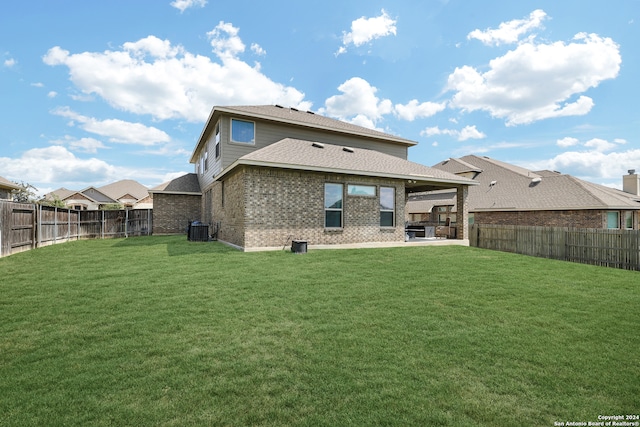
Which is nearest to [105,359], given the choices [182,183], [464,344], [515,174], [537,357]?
[464,344]

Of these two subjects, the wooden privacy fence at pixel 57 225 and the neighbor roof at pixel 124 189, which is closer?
the wooden privacy fence at pixel 57 225

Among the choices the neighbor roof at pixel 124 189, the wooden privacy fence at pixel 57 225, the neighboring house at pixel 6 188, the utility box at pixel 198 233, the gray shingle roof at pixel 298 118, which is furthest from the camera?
the neighbor roof at pixel 124 189

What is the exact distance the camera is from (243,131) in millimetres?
14711

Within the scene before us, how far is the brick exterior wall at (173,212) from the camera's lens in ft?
68.6

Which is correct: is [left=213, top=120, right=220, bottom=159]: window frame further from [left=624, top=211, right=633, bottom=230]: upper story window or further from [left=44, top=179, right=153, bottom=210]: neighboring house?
[left=44, top=179, right=153, bottom=210]: neighboring house

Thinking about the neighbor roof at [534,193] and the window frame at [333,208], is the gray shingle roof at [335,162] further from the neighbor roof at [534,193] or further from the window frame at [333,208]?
the neighbor roof at [534,193]

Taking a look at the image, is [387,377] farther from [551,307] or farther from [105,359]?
[551,307]

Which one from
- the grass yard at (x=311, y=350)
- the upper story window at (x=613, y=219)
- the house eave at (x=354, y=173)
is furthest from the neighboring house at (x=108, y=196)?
the upper story window at (x=613, y=219)

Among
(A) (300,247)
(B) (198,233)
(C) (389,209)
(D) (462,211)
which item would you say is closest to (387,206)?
(C) (389,209)

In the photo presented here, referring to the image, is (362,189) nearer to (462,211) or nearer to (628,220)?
(462,211)

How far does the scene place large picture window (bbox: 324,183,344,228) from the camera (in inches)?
491

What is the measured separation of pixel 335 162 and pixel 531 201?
16823 millimetres

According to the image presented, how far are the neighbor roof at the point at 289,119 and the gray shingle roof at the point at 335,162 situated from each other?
1.33m

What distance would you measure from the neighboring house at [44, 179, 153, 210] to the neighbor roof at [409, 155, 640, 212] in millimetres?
41117
